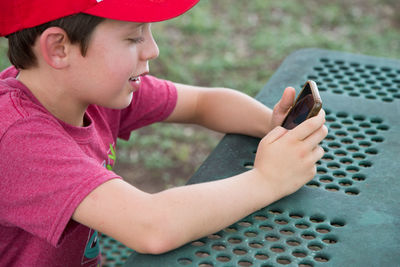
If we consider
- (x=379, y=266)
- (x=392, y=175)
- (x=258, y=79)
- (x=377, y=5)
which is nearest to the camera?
(x=379, y=266)

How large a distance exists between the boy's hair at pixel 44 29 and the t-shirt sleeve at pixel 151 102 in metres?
0.43

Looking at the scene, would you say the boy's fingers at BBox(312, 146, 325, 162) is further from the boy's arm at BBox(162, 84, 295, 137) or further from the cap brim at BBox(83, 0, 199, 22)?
the cap brim at BBox(83, 0, 199, 22)

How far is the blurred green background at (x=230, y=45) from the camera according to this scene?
327cm

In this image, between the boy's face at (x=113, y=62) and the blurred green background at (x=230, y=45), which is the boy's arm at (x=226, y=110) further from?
the blurred green background at (x=230, y=45)

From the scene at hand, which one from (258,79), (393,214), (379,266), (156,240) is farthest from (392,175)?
(258,79)

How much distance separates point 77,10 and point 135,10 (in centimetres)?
12

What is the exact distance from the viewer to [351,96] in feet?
5.58

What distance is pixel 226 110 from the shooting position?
1721 millimetres

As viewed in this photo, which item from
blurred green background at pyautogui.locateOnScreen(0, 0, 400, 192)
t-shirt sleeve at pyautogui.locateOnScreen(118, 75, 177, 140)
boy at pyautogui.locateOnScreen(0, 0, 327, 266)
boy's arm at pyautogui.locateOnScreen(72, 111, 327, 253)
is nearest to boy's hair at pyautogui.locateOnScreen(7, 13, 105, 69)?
boy at pyautogui.locateOnScreen(0, 0, 327, 266)

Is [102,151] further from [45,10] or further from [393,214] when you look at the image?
[393,214]

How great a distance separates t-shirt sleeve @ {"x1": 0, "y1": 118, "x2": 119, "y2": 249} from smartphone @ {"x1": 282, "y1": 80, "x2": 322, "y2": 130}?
0.44 metres

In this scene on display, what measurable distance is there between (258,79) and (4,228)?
2766 millimetres

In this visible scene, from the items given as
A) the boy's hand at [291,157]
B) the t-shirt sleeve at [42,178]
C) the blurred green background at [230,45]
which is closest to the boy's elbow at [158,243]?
the t-shirt sleeve at [42,178]

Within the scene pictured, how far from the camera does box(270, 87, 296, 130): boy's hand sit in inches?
59.4
